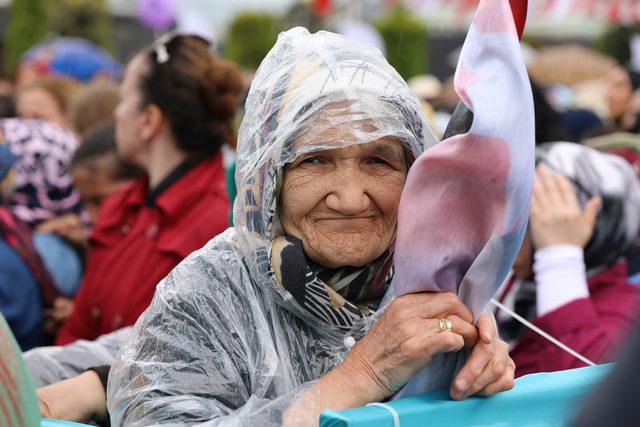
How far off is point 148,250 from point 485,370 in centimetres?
233

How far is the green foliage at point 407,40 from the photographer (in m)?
20.5

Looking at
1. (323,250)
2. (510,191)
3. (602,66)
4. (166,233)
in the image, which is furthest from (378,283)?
(602,66)

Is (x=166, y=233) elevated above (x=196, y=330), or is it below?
below

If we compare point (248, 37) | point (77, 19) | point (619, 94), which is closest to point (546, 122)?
point (619, 94)

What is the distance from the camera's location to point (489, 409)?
190cm

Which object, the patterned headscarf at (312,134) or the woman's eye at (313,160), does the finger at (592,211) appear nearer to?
the patterned headscarf at (312,134)

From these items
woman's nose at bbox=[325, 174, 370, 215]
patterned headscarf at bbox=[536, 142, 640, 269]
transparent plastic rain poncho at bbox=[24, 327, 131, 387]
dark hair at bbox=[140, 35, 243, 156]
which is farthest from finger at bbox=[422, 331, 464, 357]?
dark hair at bbox=[140, 35, 243, 156]

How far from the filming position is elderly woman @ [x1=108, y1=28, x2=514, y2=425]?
6.78 ft

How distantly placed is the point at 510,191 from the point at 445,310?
0.24m

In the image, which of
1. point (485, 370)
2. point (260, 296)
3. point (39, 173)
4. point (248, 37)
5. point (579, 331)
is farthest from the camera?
point (248, 37)

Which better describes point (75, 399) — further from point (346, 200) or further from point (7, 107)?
point (7, 107)

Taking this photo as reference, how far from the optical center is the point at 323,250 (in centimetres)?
212

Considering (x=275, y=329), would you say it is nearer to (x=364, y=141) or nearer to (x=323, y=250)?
(x=323, y=250)

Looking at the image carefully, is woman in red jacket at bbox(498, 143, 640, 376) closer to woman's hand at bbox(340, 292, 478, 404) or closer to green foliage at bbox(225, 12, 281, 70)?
woman's hand at bbox(340, 292, 478, 404)
